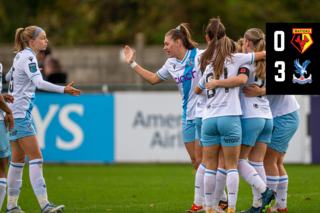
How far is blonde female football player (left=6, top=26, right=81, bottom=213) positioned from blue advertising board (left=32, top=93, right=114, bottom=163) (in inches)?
199

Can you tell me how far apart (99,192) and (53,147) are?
3.68 m

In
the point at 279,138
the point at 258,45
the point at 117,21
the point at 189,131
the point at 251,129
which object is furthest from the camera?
the point at 117,21

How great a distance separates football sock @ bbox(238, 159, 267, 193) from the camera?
5062mm

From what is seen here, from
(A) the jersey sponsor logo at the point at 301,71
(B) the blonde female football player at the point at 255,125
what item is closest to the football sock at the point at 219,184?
(B) the blonde female football player at the point at 255,125

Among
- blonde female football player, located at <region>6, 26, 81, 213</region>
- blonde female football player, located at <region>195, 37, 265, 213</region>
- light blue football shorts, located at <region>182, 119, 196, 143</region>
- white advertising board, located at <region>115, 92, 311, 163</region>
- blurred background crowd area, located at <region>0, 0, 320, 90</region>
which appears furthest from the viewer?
blurred background crowd area, located at <region>0, 0, 320, 90</region>

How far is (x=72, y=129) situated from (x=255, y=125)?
6348 millimetres

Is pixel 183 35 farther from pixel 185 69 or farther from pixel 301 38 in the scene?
pixel 301 38

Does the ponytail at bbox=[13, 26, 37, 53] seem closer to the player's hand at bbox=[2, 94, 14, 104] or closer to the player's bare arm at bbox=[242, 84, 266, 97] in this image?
the player's hand at bbox=[2, 94, 14, 104]

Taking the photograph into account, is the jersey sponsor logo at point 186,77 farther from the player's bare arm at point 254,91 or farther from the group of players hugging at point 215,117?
the player's bare arm at point 254,91

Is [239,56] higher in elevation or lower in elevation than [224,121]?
higher

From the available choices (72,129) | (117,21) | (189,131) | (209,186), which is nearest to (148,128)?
(72,129)

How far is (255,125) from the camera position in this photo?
5.12m

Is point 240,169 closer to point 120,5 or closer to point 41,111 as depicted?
point 41,111

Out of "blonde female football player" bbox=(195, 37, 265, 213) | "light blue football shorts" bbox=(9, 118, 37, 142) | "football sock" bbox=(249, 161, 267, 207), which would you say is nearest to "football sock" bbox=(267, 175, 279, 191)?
"football sock" bbox=(249, 161, 267, 207)
